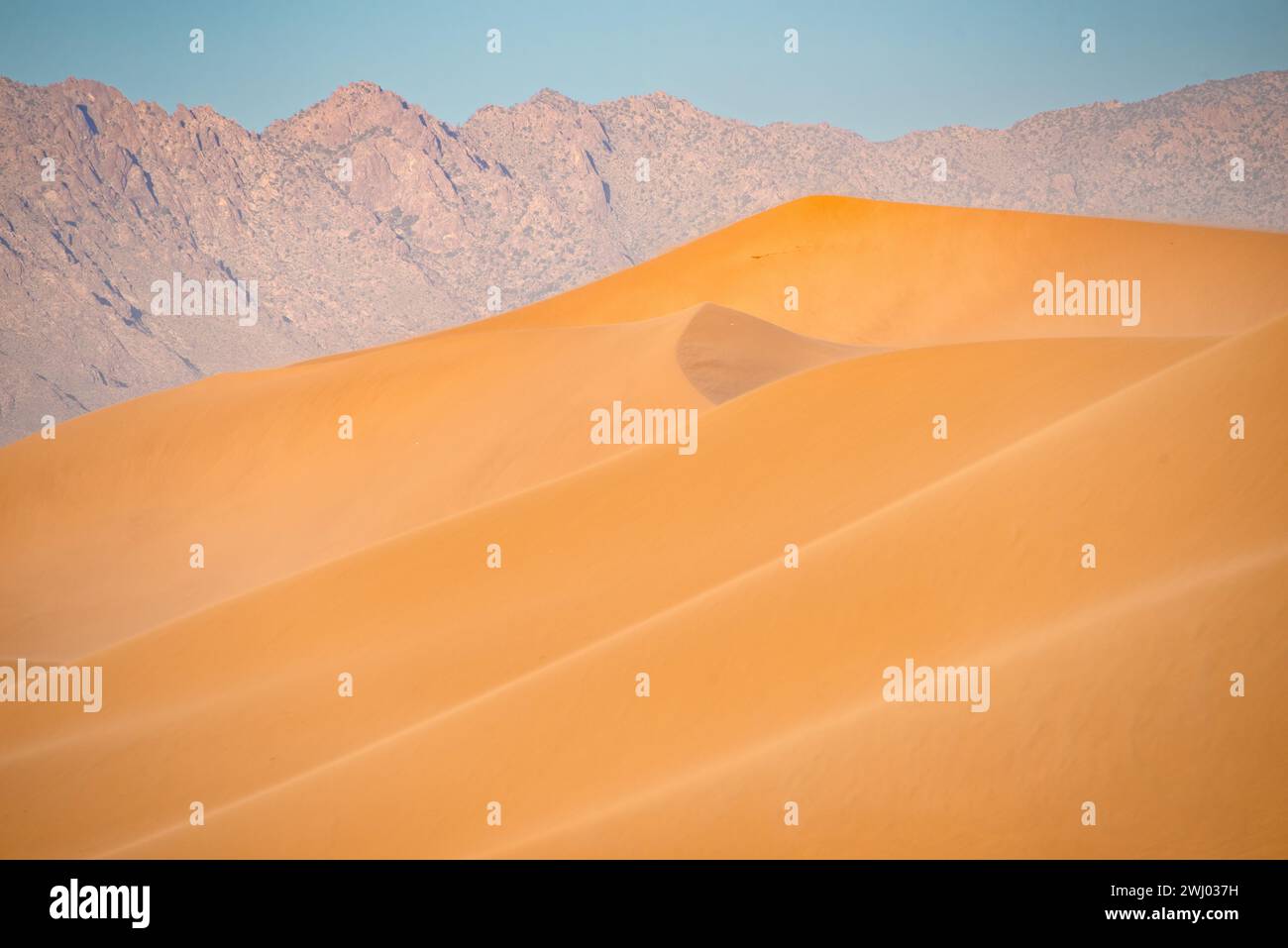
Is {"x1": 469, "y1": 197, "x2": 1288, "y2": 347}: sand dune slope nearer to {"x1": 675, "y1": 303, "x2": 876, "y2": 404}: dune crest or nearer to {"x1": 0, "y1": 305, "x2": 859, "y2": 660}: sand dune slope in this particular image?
{"x1": 675, "y1": 303, "x2": 876, "y2": 404}: dune crest

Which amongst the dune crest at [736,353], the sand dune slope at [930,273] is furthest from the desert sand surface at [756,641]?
the sand dune slope at [930,273]

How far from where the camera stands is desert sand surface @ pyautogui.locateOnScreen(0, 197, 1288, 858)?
8.05 m

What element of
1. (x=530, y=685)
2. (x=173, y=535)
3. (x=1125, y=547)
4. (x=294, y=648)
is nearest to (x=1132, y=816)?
(x=1125, y=547)

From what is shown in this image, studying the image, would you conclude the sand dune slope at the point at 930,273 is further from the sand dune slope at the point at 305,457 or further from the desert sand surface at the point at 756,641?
the desert sand surface at the point at 756,641
